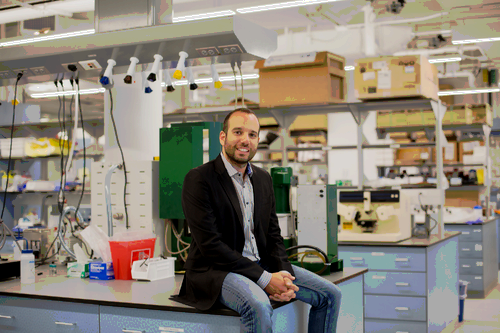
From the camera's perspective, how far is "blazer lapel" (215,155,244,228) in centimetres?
220

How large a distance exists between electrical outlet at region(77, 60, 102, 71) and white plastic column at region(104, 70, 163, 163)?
75cm

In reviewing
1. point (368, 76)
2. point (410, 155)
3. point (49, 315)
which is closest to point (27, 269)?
point (49, 315)

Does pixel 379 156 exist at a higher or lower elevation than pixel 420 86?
lower

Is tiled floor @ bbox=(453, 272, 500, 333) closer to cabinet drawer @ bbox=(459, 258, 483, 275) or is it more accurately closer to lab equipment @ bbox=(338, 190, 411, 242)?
cabinet drawer @ bbox=(459, 258, 483, 275)

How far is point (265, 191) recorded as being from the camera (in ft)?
7.74

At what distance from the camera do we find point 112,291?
243cm

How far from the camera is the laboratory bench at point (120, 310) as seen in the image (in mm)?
2084

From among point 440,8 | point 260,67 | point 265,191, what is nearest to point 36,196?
point 260,67

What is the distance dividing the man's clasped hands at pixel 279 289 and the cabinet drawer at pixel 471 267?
5023mm

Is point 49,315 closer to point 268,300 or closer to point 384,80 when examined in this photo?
point 268,300

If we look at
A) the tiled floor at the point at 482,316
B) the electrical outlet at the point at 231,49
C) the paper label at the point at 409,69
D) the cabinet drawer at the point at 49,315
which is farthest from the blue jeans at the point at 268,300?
the paper label at the point at 409,69

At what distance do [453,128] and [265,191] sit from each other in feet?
20.2

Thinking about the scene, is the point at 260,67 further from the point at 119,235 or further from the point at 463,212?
the point at 463,212

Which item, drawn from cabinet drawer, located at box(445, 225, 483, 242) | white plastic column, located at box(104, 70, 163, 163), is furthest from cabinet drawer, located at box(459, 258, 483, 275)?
white plastic column, located at box(104, 70, 163, 163)
